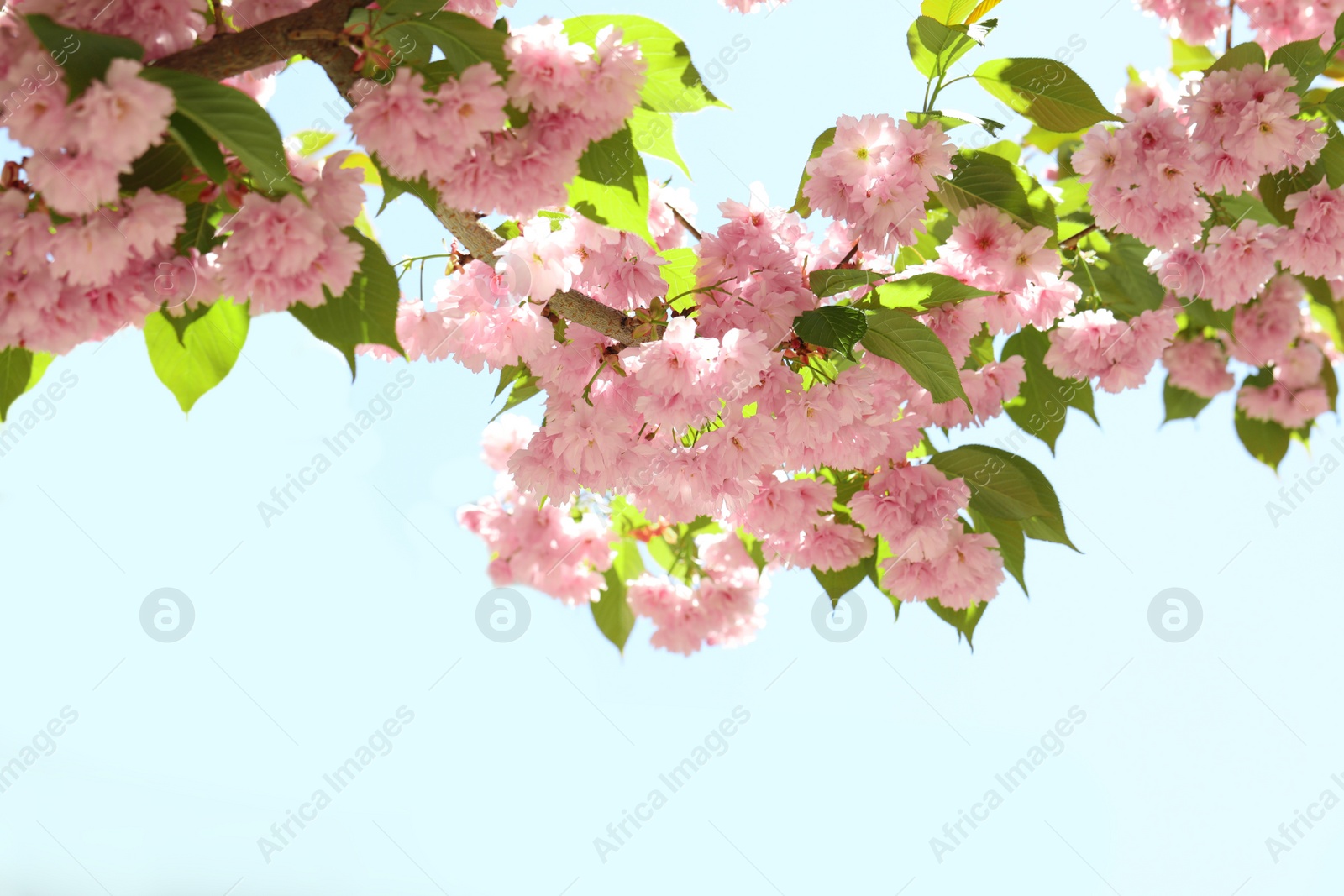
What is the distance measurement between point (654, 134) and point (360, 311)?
44 centimetres

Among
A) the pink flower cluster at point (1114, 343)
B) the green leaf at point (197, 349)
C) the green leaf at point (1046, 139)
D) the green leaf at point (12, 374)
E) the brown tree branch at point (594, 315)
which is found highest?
the green leaf at point (1046, 139)

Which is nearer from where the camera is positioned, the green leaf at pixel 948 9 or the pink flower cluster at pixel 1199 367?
the green leaf at pixel 948 9

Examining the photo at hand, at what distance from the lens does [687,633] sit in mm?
2162

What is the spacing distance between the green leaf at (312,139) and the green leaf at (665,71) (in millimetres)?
613

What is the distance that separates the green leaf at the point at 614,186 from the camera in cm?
105

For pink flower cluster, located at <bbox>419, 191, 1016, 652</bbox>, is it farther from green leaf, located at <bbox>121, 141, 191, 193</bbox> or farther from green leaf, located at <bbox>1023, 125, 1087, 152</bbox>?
green leaf, located at <bbox>1023, 125, 1087, 152</bbox>

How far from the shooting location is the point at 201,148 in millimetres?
872

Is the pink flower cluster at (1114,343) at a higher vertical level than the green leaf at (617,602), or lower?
higher

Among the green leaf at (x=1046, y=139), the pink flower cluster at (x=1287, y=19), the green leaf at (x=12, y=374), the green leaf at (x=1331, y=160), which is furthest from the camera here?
the green leaf at (x=1046, y=139)

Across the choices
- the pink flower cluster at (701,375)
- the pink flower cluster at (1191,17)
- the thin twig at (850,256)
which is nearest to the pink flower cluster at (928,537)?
the pink flower cluster at (701,375)

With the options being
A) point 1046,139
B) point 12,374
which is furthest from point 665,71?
point 1046,139

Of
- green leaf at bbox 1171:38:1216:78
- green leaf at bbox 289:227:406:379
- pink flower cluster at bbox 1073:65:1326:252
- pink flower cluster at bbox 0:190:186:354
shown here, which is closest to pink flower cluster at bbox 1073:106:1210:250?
pink flower cluster at bbox 1073:65:1326:252

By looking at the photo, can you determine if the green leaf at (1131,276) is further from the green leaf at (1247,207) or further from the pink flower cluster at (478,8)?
the pink flower cluster at (478,8)

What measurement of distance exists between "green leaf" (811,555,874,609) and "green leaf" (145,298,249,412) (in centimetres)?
101
